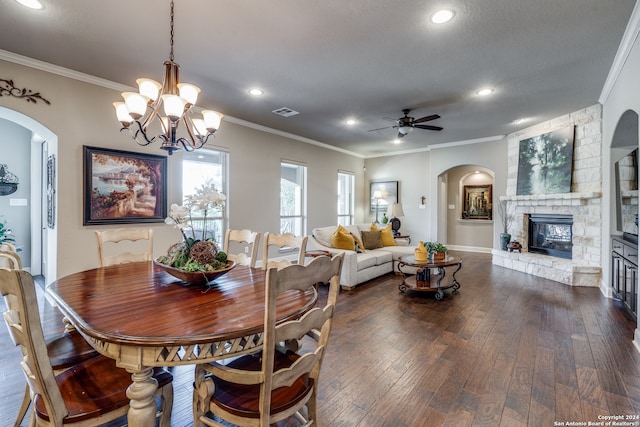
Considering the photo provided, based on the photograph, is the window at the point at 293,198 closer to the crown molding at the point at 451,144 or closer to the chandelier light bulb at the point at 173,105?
the crown molding at the point at 451,144

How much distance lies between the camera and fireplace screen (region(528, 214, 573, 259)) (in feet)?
17.0

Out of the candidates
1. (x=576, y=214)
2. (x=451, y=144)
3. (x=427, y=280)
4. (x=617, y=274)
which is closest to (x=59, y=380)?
(x=427, y=280)

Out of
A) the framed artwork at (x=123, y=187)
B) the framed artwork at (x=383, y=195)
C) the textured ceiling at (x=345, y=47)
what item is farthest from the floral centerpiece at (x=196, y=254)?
the framed artwork at (x=383, y=195)

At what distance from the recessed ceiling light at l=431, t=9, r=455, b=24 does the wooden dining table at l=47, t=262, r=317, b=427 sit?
94.4 inches

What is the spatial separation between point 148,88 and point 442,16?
237 cm

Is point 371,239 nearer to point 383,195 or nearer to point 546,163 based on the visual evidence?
point 383,195

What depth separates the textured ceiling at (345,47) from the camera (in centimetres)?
234

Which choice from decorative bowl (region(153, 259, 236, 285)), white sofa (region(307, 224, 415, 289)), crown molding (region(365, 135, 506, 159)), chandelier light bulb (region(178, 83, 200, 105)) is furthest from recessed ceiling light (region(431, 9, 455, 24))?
crown molding (region(365, 135, 506, 159))

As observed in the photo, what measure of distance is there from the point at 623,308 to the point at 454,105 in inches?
132

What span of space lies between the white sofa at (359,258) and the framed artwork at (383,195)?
2.82 meters

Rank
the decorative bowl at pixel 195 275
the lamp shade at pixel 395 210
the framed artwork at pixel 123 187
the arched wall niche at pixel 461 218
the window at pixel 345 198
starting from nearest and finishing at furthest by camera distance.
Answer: the decorative bowl at pixel 195 275
the framed artwork at pixel 123 187
the lamp shade at pixel 395 210
the arched wall niche at pixel 461 218
the window at pixel 345 198

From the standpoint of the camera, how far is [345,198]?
331 inches

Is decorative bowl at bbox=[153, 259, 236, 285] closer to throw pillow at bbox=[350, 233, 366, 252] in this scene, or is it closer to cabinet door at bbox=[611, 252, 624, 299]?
throw pillow at bbox=[350, 233, 366, 252]

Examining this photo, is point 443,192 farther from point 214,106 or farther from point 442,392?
point 442,392
